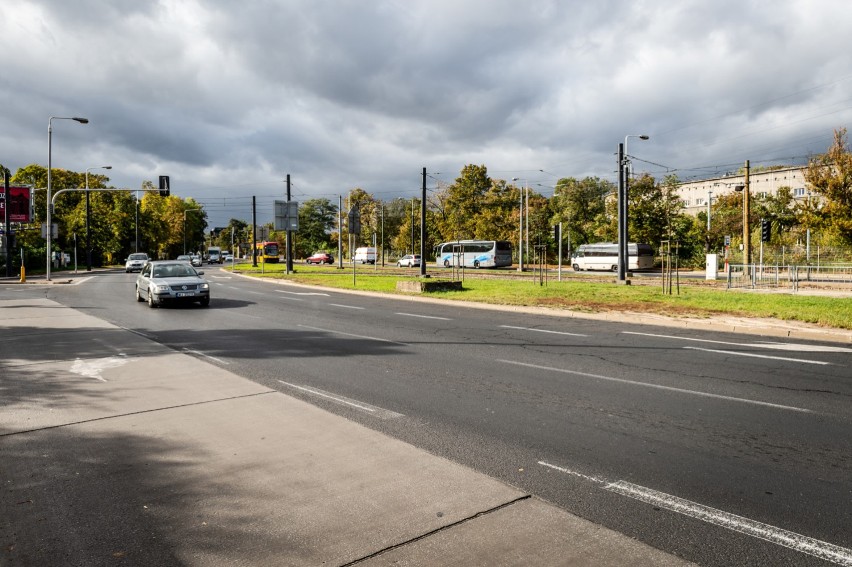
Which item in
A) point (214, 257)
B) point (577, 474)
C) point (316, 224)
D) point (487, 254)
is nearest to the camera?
point (577, 474)

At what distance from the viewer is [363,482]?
4.13 meters

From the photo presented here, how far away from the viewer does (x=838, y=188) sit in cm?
3142

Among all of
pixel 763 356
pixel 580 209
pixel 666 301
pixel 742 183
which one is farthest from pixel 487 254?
pixel 742 183

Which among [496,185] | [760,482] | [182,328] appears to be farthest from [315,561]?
[496,185]

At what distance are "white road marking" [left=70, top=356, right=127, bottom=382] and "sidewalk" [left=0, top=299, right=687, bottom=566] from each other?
4.59ft

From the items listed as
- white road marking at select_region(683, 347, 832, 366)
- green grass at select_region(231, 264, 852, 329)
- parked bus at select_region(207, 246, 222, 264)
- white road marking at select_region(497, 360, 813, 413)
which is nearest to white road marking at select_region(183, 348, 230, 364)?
white road marking at select_region(497, 360, 813, 413)

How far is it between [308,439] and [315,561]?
2.02 metres

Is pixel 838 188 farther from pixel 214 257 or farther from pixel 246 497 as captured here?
pixel 214 257

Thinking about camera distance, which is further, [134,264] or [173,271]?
[134,264]

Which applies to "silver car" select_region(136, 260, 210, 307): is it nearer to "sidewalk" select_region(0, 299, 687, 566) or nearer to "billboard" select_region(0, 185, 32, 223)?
"sidewalk" select_region(0, 299, 687, 566)

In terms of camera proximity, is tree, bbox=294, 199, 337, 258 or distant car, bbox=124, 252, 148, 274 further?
tree, bbox=294, 199, 337, 258

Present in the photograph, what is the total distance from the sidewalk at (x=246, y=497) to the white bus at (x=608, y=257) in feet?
156

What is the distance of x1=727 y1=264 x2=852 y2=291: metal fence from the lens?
25.5 metres

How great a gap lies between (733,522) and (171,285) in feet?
57.4
